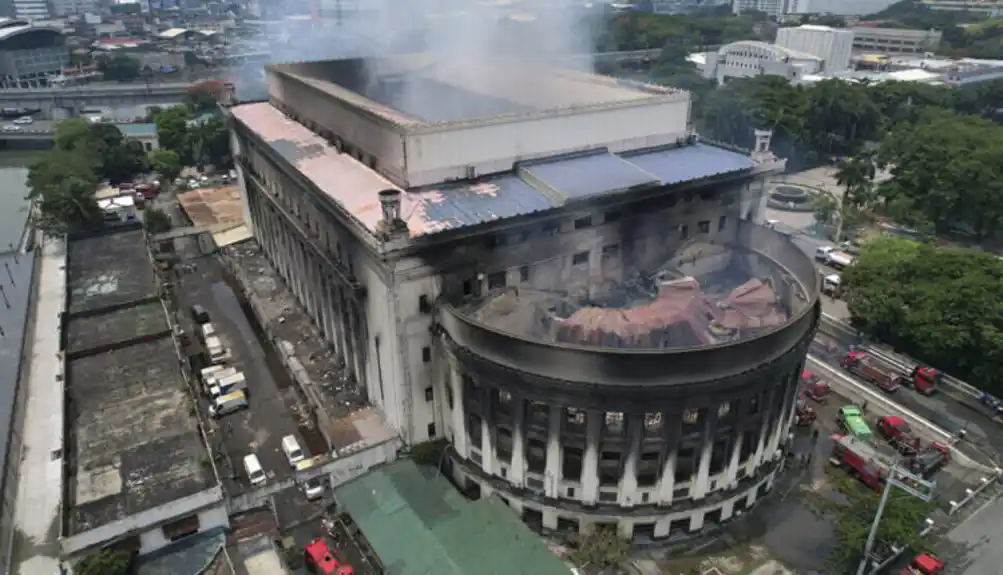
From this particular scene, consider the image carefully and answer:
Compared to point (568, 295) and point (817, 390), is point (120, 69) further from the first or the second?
point (817, 390)

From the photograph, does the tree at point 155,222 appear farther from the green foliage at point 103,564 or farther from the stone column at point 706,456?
the stone column at point 706,456

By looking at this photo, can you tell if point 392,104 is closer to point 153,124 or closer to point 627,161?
point 627,161

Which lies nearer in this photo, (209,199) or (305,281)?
(305,281)

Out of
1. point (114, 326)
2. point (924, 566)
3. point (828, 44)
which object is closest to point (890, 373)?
point (924, 566)

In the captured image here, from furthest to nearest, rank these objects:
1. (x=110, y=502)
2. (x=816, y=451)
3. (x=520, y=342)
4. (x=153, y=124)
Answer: (x=153, y=124), (x=816, y=451), (x=110, y=502), (x=520, y=342)

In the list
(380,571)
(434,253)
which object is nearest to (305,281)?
(434,253)

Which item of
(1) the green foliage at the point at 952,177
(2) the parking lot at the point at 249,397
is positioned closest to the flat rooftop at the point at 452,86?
(2) the parking lot at the point at 249,397

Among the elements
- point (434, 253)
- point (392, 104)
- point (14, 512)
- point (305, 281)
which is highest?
point (392, 104)
